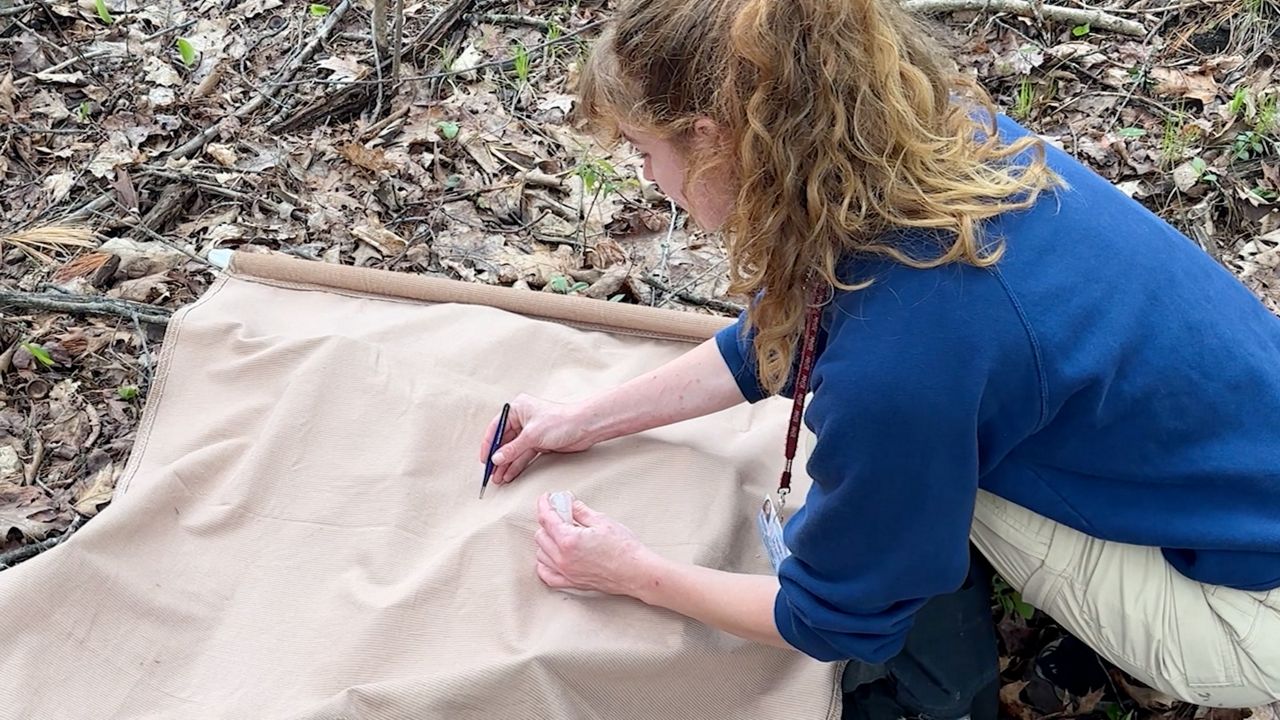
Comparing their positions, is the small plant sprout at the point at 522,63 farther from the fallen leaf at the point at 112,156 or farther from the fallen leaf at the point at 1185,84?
the fallen leaf at the point at 1185,84

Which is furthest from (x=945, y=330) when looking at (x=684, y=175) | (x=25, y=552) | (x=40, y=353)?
(x=40, y=353)

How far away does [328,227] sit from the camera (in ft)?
9.87

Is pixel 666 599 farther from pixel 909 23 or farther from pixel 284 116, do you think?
pixel 284 116

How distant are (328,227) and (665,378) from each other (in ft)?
4.93

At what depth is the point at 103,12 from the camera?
11.7 feet

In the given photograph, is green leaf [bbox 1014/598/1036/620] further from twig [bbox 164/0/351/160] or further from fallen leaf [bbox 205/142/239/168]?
twig [bbox 164/0/351/160]

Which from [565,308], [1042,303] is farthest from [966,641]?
[565,308]

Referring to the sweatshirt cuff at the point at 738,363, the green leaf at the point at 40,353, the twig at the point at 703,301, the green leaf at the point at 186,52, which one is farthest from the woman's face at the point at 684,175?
the green leaf at the point at 186,52

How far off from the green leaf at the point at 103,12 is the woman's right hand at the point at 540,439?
263 centimetres

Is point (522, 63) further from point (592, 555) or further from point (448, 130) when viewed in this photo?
point (592, 555)

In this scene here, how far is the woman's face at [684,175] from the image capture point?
1.25 m

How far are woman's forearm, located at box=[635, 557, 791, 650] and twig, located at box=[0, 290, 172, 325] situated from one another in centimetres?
165

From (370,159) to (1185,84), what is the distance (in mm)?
2646

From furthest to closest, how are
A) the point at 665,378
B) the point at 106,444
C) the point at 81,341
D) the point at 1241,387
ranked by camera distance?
the point at 81,341
the point at 106,444
the point at 665,378
the point at 1241,387
